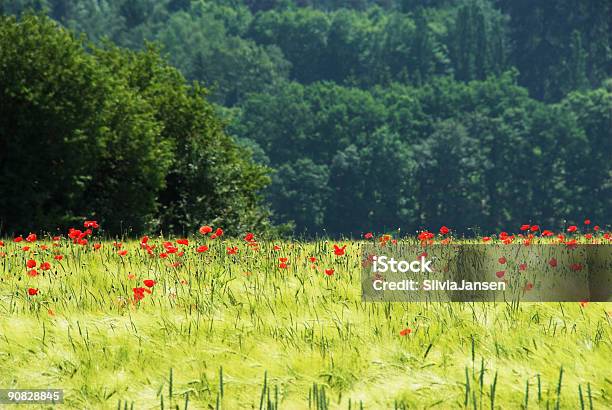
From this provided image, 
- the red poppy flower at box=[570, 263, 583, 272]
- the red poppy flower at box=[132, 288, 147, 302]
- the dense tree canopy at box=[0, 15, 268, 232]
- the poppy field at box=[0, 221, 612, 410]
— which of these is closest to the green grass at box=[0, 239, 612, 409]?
the poppy field at box=[0, 221, 612, 410]

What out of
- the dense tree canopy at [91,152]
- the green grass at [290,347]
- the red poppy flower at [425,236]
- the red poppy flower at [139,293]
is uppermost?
the dense tree canopy at [91,152]

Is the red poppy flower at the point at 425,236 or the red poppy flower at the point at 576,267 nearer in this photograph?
Answer: the red poppy flower at the point at 576,267

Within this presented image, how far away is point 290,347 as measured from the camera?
9555 millimetres

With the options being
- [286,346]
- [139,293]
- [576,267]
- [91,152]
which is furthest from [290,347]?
[91,152]

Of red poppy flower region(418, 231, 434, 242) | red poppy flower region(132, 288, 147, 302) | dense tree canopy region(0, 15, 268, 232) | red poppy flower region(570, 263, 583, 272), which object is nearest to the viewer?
red poppy flower region(132, 288, 147, 302)

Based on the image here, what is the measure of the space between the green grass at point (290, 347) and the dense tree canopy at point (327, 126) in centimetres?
2445

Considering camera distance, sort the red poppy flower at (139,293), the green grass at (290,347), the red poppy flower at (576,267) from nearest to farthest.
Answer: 1. the green grass at (290,347)
2. the red poppy flower at (139,293)
3. the red poppy flower at (576,267)

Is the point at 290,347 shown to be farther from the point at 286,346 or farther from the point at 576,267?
the point at 576,267

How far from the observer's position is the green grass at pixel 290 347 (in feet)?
28.1

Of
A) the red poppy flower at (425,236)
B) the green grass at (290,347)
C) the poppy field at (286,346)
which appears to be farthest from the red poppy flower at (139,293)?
the red poppy flower at (425,236)

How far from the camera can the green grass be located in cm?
Result: 856

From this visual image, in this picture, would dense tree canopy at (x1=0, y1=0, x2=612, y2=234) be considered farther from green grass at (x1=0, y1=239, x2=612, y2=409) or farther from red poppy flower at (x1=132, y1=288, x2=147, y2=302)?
red poppy flower at (x1=132, y1=288, x2=147, y2=302)

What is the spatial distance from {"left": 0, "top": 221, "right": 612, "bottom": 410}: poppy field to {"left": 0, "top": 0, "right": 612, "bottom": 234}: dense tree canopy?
2414 cm

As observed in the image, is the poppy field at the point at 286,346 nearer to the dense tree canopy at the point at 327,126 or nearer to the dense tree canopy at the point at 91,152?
the dense tree canopy at the point at 91,152
